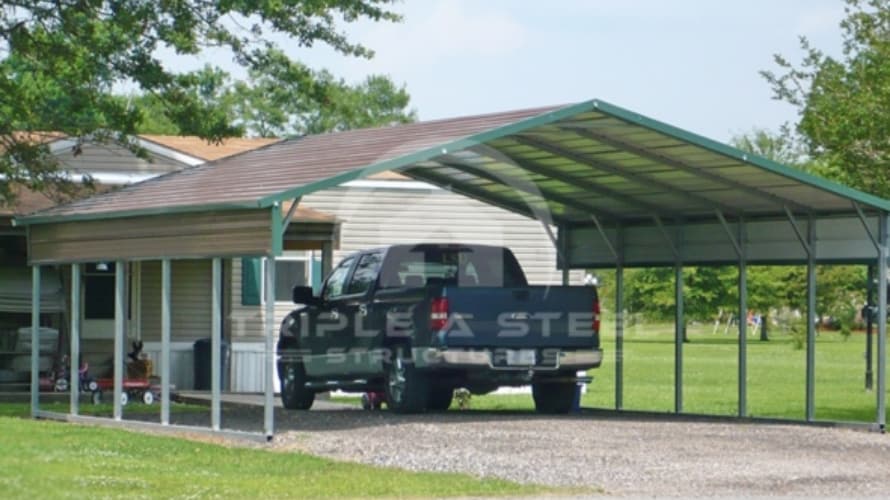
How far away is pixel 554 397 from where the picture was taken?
22750 mm

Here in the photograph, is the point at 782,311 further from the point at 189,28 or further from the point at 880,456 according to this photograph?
the point at 880,456

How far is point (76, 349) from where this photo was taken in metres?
22.8

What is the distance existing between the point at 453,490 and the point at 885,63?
12.5 metres

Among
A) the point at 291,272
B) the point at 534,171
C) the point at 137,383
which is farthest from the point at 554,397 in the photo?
the point at 291,272

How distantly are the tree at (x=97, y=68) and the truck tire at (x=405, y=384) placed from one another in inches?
301

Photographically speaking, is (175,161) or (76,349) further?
(175,161)

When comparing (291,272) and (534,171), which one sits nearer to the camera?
(534,171)

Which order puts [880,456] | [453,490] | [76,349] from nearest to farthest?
[453,490]
[880,456]
[76,349]

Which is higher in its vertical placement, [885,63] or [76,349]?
[885,63]

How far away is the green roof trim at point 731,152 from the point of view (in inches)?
747

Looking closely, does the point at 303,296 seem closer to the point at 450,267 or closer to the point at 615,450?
the point at 450,267

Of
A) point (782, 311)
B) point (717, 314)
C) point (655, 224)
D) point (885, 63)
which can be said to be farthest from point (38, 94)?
point (782, 311)

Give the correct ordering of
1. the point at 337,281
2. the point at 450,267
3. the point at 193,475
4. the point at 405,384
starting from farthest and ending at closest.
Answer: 1. the point at 337,281
2. the point at 450,267
3. the point at 405,384
4. the point at 193,475

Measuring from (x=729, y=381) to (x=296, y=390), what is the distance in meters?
18.9
